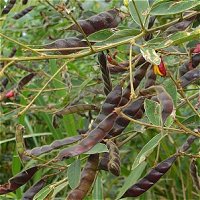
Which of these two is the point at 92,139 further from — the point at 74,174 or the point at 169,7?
the point at 169,7

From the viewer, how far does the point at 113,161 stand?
1.02 meters

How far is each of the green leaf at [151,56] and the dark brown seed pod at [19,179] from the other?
0.33 metres

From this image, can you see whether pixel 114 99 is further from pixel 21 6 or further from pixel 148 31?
pixel 21 6

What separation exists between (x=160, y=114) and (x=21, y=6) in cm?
112

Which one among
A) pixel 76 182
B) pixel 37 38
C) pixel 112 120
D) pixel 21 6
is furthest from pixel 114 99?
pixel 37 38

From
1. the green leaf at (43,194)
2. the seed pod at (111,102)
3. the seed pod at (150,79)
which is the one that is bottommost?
the green leaf at (43,194)

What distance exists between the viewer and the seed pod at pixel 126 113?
1.09 metres

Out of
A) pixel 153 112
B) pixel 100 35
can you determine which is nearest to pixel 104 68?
pixel 100 35

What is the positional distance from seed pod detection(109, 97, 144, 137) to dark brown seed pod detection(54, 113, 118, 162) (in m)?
0.06

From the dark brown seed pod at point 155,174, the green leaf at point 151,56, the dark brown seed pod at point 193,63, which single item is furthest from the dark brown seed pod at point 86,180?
the dark brown seed pod at point 193,63

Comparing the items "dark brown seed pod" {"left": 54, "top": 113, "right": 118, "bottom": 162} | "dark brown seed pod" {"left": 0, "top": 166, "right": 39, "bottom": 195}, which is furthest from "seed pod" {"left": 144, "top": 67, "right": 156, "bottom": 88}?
"dark brown seed pod" {"left": 0, "top": 166, "right": 39, "bottom": 195}

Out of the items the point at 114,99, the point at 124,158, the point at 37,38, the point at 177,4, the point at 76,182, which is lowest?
the point at 124,158

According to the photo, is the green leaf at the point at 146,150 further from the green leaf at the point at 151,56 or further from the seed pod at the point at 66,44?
the seed pod at the point at 66,44

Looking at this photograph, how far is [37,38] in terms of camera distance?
2434 millimetres
